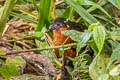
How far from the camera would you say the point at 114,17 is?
77.9 inches

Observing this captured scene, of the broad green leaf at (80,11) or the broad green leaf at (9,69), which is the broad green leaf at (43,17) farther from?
the broad green leaf at (9,69)

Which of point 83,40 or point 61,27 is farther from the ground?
point 83,40

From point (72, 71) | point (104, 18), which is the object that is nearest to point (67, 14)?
point (104, 18)

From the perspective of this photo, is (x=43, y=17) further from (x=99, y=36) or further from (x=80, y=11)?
(x=99, y=36)

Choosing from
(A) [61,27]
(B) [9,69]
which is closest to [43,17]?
(A) [61,27]

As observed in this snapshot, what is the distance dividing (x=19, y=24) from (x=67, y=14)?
14.1 inches

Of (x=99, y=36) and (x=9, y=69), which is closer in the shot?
(x=99, y=36)

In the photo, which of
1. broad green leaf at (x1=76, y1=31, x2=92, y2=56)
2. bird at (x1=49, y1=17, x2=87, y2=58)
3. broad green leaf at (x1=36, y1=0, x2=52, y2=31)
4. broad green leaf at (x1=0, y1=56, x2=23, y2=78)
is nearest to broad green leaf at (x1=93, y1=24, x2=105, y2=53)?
broad green leaf at (x1=76, y1=31, x2=92, y2=56)

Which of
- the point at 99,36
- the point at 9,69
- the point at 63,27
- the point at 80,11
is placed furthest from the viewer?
the point at 63,27

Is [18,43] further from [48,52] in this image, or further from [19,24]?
[48,52]

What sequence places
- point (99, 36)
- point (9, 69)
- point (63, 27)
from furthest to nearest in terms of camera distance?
point (63, 27)
point (9, 69)
point (99, 36)

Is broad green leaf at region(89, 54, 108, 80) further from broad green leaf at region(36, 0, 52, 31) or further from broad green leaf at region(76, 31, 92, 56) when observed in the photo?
broad green leaf at region(36, 0, 52, 31)

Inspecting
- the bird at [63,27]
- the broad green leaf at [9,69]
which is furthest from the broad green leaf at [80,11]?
the broad green leaf at [9,69]

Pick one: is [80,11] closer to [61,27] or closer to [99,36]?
[61,27]
